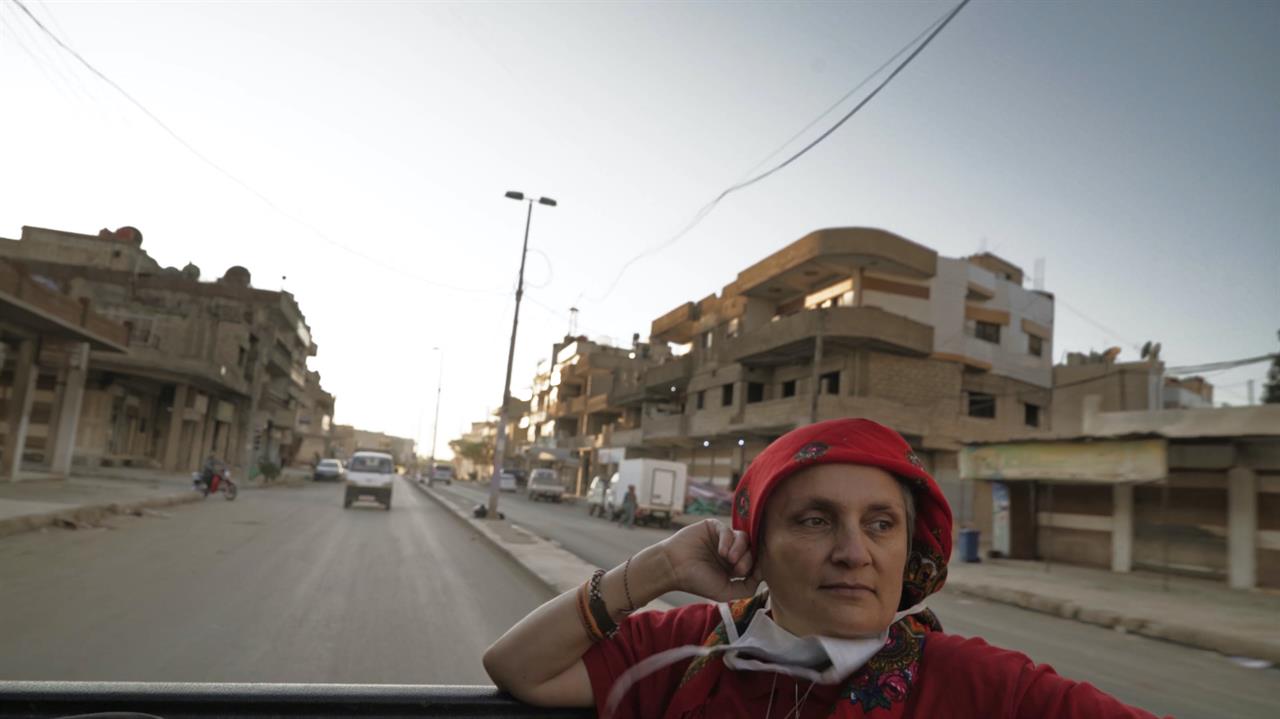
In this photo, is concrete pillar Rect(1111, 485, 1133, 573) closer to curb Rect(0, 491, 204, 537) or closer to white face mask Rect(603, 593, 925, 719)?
white face mask Rect(603, 593, 925, 719)

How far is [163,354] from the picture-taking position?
1475 inches

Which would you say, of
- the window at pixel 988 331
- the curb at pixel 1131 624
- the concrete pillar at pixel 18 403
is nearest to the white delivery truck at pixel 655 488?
the window at pixel 988 331

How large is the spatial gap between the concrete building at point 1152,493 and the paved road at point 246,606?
46.4ft

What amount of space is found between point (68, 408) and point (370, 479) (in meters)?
9.25

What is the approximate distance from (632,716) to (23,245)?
2397 centimetres

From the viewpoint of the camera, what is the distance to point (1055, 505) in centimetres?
2159

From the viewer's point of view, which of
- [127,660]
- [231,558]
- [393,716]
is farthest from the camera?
[231,558]

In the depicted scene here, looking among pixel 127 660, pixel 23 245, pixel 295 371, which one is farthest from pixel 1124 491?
pixel 295 371

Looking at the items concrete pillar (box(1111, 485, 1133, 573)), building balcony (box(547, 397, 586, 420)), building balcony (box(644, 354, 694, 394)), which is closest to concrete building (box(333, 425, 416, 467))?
building balcony (box(547, 397, 586, 420))

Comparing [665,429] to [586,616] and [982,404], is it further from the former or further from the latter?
[586,616]

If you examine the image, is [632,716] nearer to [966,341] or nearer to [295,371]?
[966,341]

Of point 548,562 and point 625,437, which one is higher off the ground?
point 625,437

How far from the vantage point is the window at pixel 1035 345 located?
3898 centimetres

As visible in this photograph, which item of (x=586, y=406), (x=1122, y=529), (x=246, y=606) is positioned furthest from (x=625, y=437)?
(x=246, y=606)
